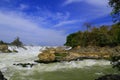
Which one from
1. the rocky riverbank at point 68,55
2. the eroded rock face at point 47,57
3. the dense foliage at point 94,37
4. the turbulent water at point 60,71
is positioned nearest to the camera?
the turbulent water at point 60,71

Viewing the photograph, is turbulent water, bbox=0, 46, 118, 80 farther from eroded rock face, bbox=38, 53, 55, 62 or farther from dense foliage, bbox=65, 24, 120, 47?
dense foliage, bbox=65, 24, 120, 47

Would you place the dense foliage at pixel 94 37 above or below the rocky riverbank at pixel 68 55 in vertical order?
above

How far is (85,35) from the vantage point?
2739 inches

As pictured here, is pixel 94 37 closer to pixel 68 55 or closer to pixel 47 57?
pixel 68 55

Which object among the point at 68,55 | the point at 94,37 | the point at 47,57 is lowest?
the point at 47,57

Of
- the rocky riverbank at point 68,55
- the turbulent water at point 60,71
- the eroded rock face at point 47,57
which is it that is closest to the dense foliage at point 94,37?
the rocky riverbank at point 68,55

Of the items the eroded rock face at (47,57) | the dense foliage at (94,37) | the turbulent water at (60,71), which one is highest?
the dense foliage at (94,37)

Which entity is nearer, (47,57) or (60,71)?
(60,71)

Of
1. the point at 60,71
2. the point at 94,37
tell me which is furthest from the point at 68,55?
the point at 94,37

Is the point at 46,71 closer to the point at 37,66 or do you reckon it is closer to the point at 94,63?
the point at 37,66

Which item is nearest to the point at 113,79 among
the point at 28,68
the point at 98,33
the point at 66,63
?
the point at 28,68

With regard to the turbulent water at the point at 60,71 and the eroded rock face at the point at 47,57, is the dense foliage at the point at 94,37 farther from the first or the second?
the turbulent water at the point at 60,71

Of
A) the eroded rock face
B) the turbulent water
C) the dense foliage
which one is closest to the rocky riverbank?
the eroded rock face

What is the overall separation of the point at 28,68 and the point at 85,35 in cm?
3556
